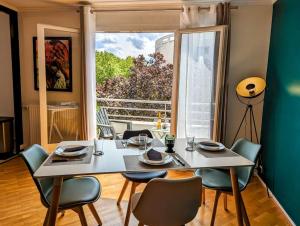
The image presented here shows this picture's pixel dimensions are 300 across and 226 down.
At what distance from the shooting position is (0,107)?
12.3ft

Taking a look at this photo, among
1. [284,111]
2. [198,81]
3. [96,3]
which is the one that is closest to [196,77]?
[198,81]

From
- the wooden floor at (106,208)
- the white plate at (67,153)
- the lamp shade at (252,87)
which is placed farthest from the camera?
the lamp shade at (252,87)

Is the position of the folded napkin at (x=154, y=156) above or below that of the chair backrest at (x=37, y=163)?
above

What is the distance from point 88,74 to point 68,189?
6.73 feet

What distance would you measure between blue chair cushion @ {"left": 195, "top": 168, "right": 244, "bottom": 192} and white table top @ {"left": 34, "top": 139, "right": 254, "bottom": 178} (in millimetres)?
296

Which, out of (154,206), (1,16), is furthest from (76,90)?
(154,206)

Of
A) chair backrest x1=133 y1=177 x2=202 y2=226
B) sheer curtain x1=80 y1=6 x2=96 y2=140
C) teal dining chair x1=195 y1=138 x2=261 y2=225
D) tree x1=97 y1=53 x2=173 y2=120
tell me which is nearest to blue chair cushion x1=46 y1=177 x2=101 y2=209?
chair backrest x1=133 y1=177 x2=202 y2=226

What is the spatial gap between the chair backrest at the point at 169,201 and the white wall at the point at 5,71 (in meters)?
3.35

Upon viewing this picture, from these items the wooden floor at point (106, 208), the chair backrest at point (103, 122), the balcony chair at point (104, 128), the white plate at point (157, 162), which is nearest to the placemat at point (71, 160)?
the white plate at point (157, 162)

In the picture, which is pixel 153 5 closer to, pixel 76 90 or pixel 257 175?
pixel 76 90

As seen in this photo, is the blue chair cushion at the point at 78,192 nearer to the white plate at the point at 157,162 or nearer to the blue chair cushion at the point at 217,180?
the white plate at the point at 157,162

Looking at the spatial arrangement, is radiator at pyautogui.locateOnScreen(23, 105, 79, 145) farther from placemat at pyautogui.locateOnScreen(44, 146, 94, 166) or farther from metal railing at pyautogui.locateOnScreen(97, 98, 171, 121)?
placemat at pyautogui.locateOnScreen(44, 146, 94, 166)

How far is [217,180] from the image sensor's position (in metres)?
2.09

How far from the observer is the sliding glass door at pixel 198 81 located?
3168 millimetres
